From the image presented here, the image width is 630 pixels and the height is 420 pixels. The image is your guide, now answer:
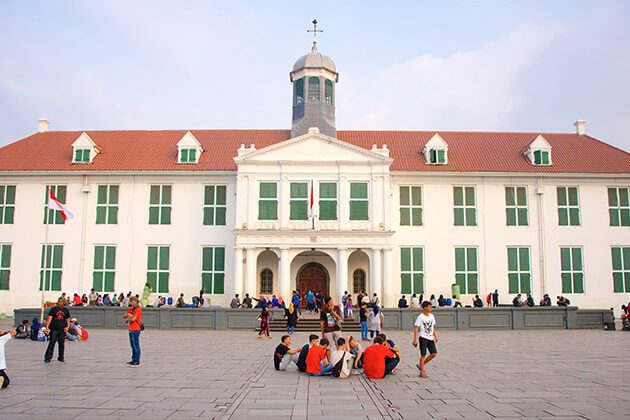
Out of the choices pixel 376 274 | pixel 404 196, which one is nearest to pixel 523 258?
pixel 404 196

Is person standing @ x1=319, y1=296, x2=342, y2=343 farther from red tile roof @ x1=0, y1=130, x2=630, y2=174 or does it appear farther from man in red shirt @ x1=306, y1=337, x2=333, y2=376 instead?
red tile roof @ x1=0, y1=130, x2=630, y2=174

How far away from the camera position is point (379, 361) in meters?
11.6

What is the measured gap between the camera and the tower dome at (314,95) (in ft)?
112

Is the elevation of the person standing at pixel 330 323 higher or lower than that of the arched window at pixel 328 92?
lower

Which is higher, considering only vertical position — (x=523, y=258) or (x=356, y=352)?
(x=523, y=258)

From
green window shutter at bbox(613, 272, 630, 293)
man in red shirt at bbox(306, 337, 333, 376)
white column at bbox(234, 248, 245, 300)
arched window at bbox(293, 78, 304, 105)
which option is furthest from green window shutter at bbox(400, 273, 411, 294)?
man in red shirt at bbox(306, 337, 333, 376)

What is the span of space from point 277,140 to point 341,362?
1003 inches

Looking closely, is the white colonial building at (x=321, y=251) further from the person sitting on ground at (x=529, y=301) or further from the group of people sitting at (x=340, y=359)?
the group of people sitting at (x=340, y=359)

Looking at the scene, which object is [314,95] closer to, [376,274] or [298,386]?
[376,274]

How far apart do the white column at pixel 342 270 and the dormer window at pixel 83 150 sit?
16468mm

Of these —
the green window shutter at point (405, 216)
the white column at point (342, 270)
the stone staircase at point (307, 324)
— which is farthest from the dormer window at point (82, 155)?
the green window shutter at point (405, 216)

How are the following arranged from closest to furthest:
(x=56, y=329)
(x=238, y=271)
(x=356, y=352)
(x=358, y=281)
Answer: (x=356, y=352), (x=56, y=329), (x=238, y=271), (x=358, y=281)

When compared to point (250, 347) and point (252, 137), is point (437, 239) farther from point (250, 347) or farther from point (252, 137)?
point (250, 347)

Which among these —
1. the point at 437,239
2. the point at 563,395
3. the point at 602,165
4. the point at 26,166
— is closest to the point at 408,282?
the point at 437,239
